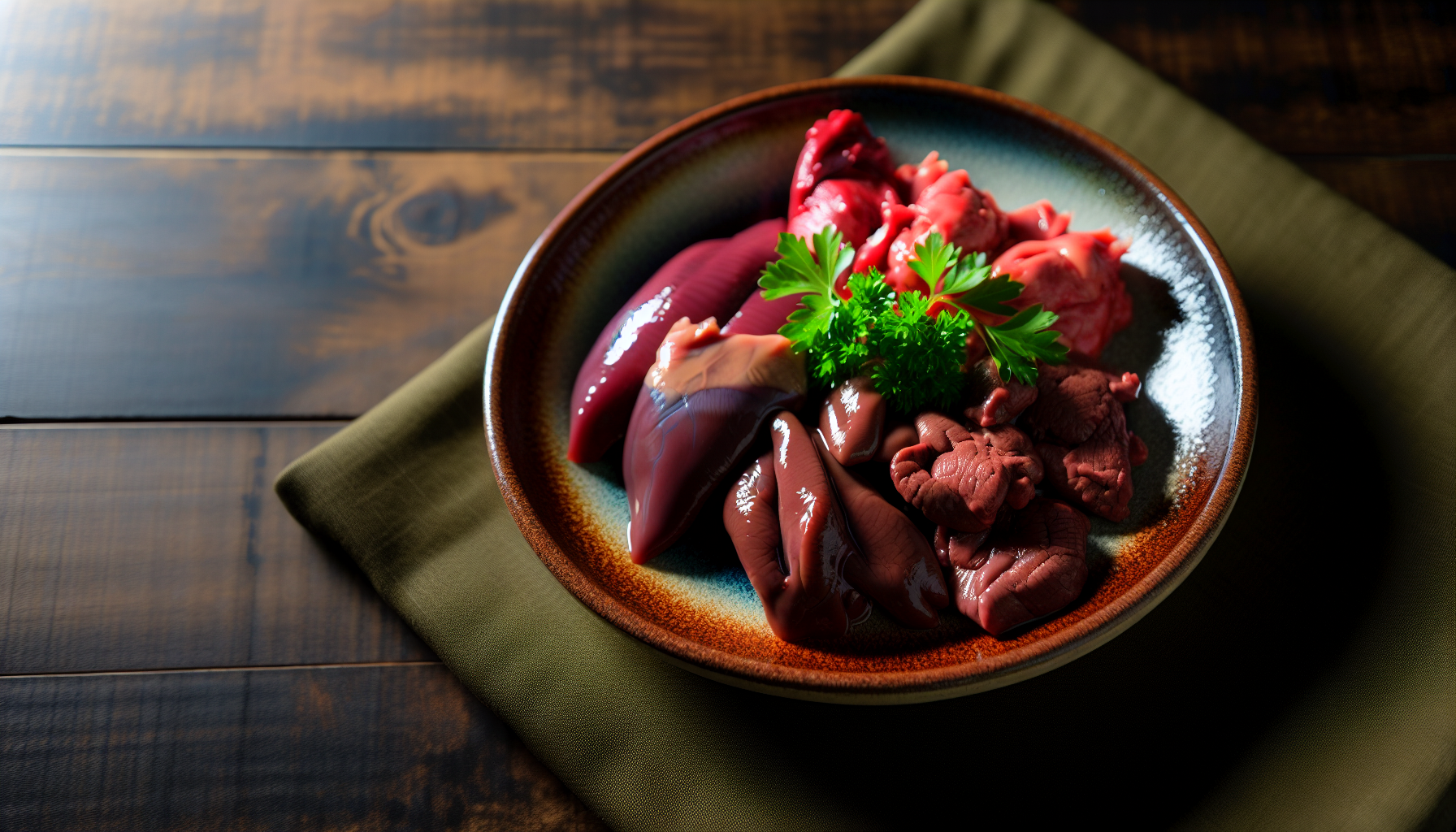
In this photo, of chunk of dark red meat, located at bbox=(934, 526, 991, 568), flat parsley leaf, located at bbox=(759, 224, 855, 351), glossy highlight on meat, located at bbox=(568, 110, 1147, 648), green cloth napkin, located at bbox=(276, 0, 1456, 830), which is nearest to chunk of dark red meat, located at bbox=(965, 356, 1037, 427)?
glossy highlight on meat, located at bbox=(568, 110, 1147, 648)

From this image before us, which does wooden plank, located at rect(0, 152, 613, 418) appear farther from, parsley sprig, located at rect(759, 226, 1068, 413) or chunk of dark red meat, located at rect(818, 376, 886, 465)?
chunk of dark red meat, located at rect(818, 376, 886, 465)

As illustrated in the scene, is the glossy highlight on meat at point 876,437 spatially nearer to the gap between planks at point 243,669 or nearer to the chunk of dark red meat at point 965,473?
the chunk of dark red meat at point 965,473

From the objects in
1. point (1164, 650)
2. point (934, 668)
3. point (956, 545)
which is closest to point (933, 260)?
point (956, 545)

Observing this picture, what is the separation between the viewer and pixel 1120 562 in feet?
6.66

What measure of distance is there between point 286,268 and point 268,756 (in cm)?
145

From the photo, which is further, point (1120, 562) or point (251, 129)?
point (251, 129)

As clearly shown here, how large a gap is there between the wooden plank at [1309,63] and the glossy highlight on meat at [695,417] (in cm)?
194

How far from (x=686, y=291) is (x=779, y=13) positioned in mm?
1448

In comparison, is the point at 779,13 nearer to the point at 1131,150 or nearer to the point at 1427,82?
the point at 1131,150

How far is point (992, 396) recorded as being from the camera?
2.04 metres

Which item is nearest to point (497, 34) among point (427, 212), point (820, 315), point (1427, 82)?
point (427, 212)

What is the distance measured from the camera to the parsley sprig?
6.65 ft

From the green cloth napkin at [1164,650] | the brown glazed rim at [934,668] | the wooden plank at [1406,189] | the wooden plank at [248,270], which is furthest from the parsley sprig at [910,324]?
the wooden plank at [1406,189]

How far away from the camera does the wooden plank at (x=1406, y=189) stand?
2.74 m
